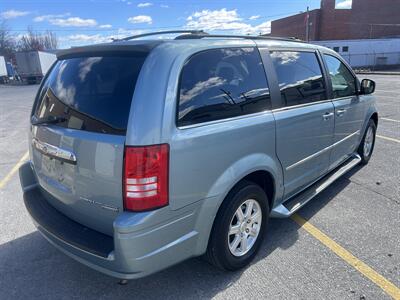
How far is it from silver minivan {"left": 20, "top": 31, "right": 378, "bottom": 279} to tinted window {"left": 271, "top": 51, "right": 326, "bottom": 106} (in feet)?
0.07

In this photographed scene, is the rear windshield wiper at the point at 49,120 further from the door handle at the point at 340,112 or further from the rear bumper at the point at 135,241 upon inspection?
the door handle at the point at 340,112

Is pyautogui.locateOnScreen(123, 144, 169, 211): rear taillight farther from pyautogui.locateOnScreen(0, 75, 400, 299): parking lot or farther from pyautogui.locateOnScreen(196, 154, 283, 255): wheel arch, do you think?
pyautogui.locateOnScreen(0, 75, 400, 299): parking lot

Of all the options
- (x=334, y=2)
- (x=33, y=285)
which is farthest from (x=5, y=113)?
(x=334, y=2)

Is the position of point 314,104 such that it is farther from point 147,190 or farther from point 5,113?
point 5,113

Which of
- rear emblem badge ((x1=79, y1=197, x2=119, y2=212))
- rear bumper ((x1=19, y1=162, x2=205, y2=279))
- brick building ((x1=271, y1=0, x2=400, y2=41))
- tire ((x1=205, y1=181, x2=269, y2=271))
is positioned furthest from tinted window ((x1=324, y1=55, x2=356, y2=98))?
brick building ((x1=271, y1=0, x2=400, y2=41))

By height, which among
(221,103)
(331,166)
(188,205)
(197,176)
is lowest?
(331,166)

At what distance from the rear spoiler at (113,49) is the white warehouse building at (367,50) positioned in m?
44.2

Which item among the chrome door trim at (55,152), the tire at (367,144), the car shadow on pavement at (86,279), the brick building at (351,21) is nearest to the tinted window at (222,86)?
the chrome door trim at (55,152)

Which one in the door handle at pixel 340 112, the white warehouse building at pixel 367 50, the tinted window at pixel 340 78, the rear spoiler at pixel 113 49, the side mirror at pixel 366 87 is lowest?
the white warehouse building at pixel 367 50

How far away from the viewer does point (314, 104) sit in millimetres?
3541

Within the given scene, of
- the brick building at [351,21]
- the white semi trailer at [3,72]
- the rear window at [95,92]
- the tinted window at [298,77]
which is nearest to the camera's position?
the rear window at [95,92]

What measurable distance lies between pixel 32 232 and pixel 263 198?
8.22 feet

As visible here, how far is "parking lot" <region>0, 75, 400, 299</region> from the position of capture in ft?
8.68

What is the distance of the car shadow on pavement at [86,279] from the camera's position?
2.65 meters
